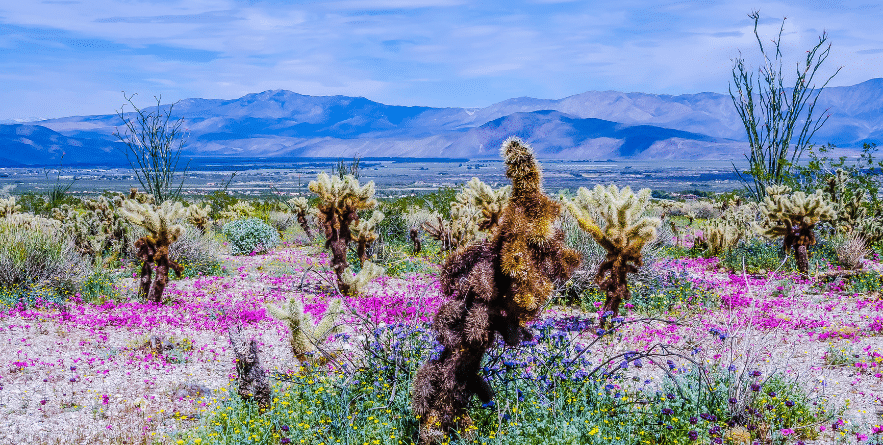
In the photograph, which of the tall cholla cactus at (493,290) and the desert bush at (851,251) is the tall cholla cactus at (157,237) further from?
the desert bush at (851,251)

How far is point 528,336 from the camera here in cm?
362

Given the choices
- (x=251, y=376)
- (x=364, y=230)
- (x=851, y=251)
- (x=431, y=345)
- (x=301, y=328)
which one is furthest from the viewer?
(x=364, y=230)

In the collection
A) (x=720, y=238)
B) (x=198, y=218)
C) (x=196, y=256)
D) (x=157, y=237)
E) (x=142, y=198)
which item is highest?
(x=142, y=198)

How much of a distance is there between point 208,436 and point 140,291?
Answer: 17.3ft

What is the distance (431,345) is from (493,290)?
1.58 metres

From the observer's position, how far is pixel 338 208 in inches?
380

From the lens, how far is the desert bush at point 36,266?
8.31 meters

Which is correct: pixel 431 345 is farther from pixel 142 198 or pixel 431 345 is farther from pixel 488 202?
pixel 142 198

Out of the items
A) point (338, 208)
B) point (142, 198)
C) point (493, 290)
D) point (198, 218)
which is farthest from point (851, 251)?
point (142, 198)

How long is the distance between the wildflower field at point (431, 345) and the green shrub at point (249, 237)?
2.03m

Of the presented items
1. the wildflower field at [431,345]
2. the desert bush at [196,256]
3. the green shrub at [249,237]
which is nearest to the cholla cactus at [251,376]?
the wildflower field at [431,345]

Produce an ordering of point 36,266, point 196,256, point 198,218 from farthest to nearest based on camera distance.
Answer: point 198,218 < point 196,256 < point 36,266

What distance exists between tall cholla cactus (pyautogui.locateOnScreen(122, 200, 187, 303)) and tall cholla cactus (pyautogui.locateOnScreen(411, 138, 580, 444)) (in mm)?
5537

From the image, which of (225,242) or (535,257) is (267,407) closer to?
(535,257)
